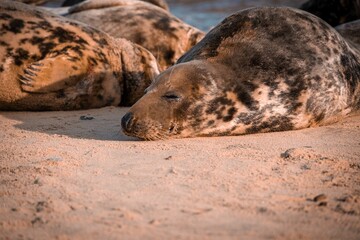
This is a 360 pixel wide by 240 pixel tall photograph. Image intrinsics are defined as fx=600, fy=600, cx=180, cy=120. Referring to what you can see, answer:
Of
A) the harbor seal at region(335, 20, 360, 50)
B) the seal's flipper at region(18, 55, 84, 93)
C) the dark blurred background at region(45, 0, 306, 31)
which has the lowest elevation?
the dark blurred background at region(45, 0, 306, 31)

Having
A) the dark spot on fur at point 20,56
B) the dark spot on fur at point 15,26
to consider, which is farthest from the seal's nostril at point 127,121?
the dark spot on fur at point 15,26

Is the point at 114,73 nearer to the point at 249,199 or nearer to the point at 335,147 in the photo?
the point at 335,147

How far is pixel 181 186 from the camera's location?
297 centimetres

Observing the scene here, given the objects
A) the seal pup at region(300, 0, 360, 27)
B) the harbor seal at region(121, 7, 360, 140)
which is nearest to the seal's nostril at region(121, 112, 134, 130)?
the harbor seal at region(121, 7, 360, 140)

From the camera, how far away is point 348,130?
4.32 meters

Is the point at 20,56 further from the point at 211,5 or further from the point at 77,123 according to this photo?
the point at 211,5

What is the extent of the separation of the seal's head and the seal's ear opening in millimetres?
1674

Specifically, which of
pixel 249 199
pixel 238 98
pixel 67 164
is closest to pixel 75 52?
pixel 238 98

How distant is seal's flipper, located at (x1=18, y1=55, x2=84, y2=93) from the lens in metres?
5.14

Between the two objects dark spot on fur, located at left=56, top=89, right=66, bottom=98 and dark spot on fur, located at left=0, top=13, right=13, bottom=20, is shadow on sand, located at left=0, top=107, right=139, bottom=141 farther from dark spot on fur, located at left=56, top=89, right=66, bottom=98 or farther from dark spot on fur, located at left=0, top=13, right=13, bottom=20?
dark spot on fur, located at left=0, top=13, right=13, bottom=20

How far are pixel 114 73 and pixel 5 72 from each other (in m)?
1.04

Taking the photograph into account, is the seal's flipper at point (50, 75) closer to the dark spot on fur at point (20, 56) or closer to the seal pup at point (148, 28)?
the dark spot on fur at point (20, 56)

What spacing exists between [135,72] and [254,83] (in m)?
2.00

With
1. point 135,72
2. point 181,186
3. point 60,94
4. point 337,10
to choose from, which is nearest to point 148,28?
point 135,72
